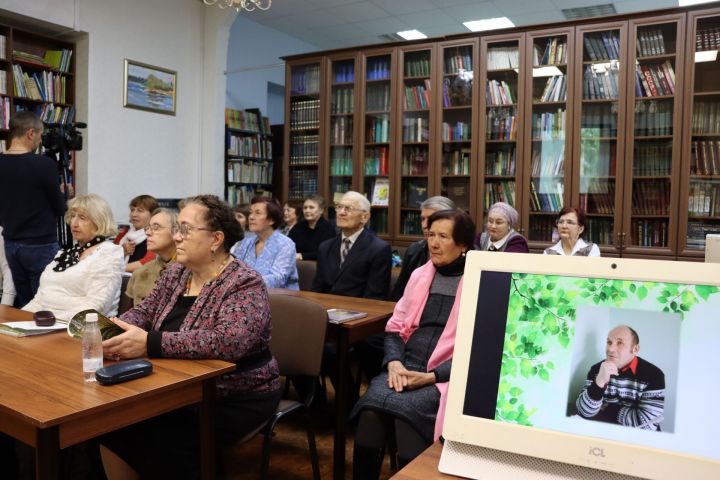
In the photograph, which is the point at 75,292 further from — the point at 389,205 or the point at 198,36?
the point at 198,36

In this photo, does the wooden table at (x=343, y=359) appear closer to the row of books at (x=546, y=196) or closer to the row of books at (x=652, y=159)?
the row of books at (x=546, y=196)

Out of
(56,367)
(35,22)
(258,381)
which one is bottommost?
(258,381)

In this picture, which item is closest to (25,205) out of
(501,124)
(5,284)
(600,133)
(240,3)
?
(5,284)

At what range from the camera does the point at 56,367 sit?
162 centimetres

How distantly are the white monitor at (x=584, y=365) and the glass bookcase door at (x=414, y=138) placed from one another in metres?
4.46

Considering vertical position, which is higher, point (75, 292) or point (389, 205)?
point (389, 205)

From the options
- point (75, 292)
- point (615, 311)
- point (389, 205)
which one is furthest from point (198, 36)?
point (615, 311)

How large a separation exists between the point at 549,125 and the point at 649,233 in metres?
1.19

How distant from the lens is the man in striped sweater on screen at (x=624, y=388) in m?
0.79

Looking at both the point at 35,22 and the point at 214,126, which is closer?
the point at 35,22

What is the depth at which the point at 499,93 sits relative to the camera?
4.98 metres

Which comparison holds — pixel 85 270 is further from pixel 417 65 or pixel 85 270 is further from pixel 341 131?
pixel 417 65

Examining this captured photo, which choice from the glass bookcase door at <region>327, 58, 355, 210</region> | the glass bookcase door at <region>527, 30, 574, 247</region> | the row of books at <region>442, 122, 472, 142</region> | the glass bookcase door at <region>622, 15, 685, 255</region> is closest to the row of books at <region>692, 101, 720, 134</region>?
the glass bookcase door at <region>622, 15, 685, 255</region>

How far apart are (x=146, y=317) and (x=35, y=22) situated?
4.20 meters
